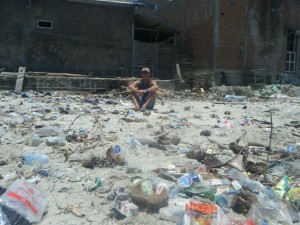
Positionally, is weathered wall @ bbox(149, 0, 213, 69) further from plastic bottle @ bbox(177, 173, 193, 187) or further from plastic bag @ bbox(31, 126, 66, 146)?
plastic bottle @ bbox(177, 173, 193, 187)

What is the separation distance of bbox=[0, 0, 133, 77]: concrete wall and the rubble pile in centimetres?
773

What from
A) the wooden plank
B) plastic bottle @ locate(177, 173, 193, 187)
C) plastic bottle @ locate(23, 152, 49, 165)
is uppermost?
the wooden plank

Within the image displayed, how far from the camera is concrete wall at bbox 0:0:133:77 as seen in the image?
43.2ft

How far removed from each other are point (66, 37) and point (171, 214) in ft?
39.5

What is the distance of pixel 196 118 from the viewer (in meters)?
7.10

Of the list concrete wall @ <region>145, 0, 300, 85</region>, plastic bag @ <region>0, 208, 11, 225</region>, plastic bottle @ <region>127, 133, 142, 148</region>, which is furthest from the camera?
concrete wall @ <region>145, 0, 300, 85</region>

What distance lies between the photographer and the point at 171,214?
2.77m

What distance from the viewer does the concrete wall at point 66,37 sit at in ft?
43.2

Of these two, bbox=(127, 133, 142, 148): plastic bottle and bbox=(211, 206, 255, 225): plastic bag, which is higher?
bbox=(127, 133, 142, 148): plastic bottle

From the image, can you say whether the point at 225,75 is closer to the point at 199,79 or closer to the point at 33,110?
the point at 199,79

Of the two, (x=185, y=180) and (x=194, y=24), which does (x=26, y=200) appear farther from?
(x=194, y=24)

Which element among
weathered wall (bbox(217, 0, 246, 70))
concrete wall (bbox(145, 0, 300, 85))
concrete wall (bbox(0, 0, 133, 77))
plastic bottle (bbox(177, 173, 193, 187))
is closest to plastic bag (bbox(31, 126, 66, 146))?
plastic bottle (bbox(177, 173, 193, 187))

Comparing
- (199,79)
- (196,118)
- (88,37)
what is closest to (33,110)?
(196,118)

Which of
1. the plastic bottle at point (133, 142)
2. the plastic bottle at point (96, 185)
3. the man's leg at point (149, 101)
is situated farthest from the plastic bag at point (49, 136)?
the man's leg at point (149, 101)
